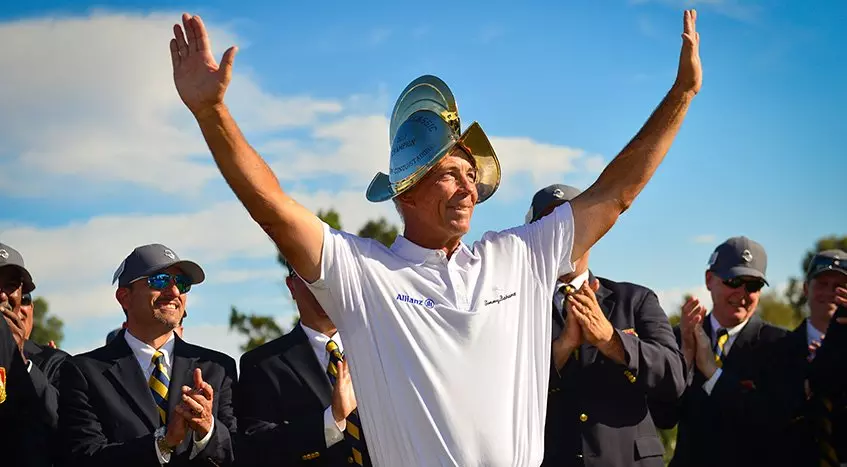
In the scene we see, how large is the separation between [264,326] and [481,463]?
18.5 metres

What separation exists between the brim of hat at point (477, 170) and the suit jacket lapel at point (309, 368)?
207cm

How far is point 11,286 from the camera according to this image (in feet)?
27.2

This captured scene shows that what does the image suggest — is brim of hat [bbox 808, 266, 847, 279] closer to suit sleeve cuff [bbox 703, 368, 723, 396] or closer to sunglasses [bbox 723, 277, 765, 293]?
sunglasses [bbox 723, 277, 765, 293]

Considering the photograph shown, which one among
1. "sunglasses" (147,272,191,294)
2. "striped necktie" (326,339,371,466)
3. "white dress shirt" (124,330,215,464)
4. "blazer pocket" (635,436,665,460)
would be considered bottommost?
"blazer pocket" (635,436,665,460)

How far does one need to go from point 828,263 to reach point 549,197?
3.16 meters

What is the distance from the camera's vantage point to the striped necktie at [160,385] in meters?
7.54

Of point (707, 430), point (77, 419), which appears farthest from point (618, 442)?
point (77, 419)

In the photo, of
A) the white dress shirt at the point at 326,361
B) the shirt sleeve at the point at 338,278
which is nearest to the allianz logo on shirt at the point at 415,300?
the shirt sleeve at the point at 338,278

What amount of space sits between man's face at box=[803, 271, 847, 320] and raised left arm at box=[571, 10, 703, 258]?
4.90m

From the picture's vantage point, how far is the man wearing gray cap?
462cm

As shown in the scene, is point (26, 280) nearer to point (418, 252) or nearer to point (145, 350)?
point (145, 350)

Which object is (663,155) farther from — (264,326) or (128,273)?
(264,326)

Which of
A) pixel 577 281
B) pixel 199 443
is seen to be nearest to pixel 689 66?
pixel 577 281

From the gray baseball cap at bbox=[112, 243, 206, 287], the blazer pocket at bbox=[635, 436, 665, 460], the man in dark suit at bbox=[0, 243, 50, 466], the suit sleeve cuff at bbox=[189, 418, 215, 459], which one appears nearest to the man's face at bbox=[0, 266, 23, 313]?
the man in dark suit at bbox=[0, 243, 50, 466]
